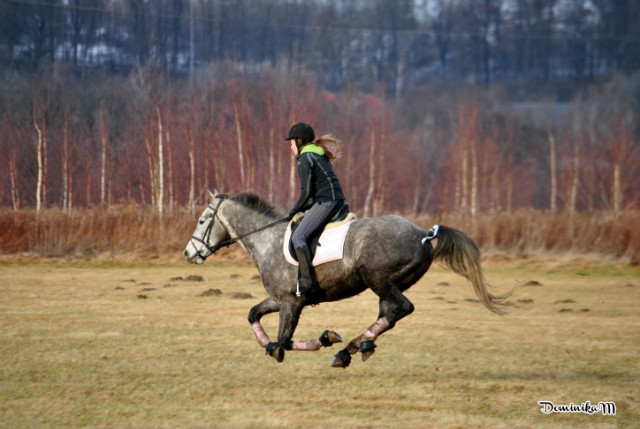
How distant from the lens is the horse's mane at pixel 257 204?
9070mm

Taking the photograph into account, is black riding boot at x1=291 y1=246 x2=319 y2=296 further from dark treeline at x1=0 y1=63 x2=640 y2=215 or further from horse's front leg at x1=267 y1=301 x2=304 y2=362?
dark treeline at x1=0 y1=63 x2=640 y2=215

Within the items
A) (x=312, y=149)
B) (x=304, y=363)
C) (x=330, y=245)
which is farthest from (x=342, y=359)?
(x=304, y=363)

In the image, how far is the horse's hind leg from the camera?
25.4ft

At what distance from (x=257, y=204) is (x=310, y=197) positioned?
3.33ft

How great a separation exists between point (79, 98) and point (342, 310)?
42.5m

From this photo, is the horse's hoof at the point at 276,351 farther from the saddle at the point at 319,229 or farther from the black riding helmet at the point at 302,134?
the black riding helmet at the point at 302,134

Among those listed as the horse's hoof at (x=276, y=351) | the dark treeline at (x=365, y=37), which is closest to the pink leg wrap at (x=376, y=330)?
the horse's hoof at (x=276, y=351)

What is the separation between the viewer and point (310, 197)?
8344mm

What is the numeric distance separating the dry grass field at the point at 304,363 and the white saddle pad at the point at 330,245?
162 cm

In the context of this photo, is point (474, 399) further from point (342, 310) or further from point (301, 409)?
point (342, 310)

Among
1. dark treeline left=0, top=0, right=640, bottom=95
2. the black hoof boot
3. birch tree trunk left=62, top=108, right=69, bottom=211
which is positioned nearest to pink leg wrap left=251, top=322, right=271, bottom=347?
the black hoof boot

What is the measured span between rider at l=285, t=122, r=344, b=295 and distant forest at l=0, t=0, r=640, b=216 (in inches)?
911

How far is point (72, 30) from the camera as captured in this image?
63312 mm

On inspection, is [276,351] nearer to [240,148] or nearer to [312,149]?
[312,149]
